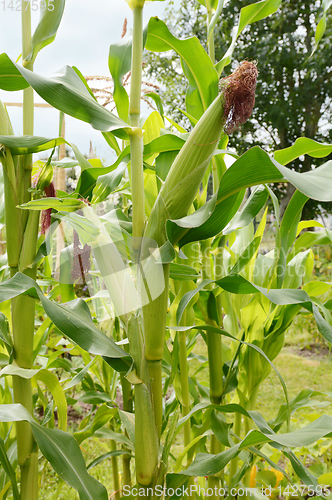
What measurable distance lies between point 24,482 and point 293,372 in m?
2.07

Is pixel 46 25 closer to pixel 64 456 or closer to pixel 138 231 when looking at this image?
pixel 138 231

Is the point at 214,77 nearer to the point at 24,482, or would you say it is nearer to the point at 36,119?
the point at 36,119

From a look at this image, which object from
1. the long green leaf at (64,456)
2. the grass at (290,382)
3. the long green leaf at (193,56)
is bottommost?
the grass at (290,382)

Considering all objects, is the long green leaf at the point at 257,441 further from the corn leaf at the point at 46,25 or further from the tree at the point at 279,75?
the tree at the point at 279,75

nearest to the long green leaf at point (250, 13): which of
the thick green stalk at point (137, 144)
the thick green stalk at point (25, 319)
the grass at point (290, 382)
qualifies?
the thick green stalk at point (137, 144)

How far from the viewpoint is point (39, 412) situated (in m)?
1.56

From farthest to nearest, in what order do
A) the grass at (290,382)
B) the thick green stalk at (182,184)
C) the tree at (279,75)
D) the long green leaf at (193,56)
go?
1. the tree at (279,75)
2. the grass at (290,382)
3. the long green leaf at (193,56)
4. the thick green stalk at (182,184)

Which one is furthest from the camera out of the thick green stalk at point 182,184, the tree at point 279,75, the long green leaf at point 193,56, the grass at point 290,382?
the tree at point 279,75

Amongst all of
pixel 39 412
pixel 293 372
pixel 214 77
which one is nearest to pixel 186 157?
pixel 214 77

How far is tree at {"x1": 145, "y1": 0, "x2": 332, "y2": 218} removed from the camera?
485 centimetres

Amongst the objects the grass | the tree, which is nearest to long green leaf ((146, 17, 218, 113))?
the grass

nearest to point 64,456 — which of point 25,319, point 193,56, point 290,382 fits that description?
point 25,319

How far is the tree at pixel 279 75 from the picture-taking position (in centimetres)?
485

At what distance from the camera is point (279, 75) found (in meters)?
5.07
